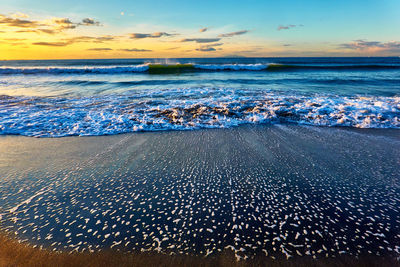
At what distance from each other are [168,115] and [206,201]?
171 inches

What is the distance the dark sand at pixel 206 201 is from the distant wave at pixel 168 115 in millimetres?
1158

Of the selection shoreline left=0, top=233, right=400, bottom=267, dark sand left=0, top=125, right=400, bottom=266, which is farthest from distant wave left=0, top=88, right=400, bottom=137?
shoreline left=0, top=233, right=400, bottom=267

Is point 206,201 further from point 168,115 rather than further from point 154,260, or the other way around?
point 168,115

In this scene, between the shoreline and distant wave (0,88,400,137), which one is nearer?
Result: the shoreline

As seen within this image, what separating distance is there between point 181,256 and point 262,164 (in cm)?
212

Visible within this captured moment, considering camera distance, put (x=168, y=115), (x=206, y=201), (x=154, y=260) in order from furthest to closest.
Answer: (x=168, y=115) → (x=206, y=201) → (x=154, y=260)

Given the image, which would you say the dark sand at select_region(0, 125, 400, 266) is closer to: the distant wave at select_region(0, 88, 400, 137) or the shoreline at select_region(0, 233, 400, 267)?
the shoreline at select_region(0, 233, 400, 267)

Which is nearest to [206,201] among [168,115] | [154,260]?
[154,260]

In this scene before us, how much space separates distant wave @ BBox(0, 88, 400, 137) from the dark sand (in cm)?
116

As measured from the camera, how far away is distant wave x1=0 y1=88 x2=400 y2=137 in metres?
5.32

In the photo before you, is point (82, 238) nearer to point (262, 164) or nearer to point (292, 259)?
point (292, 259)

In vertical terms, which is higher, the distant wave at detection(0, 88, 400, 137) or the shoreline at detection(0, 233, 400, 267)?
the distant wave at detection(0, 88, 400, 137)

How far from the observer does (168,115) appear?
6438 millimetres

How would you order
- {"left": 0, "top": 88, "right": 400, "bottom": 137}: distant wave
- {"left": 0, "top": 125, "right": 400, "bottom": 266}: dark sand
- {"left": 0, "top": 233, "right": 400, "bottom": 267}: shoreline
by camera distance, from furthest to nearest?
A: 1. {"left": 0, "top": 88, "right": 400, "bottom": 137}: distant wave
2. {"left": 0, "top": 125, "right": 400, "bottom": 266}: dark sand
3. {"left": 0, "top": 233, "right": 400, "bottom": 267}: shoreline
